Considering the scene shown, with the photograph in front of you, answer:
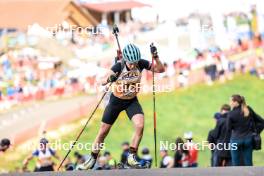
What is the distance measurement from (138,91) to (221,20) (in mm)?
1976

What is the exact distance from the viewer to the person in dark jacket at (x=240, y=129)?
10664 millimetres

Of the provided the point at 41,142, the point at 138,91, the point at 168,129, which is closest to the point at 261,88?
the point at 168,129

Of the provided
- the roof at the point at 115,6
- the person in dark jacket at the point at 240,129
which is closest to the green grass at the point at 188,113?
the person in dark jacket at the point at 240,129

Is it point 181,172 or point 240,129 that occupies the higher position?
→ point 240,129

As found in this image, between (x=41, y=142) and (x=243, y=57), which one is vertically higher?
(x=243, y=57)

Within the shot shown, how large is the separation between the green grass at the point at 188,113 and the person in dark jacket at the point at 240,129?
0.57 meters

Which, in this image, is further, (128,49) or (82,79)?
(82,79)

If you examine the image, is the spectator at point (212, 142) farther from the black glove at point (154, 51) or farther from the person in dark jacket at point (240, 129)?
the black glove at point (154, 51)

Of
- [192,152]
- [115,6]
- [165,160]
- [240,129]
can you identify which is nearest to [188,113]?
[192,152]

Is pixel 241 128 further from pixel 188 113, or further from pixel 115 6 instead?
pixel 115 6

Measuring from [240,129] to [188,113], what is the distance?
1231 mm

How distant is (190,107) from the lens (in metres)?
11.8

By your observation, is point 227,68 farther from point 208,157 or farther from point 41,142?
point 41,142

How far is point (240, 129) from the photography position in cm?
1070
